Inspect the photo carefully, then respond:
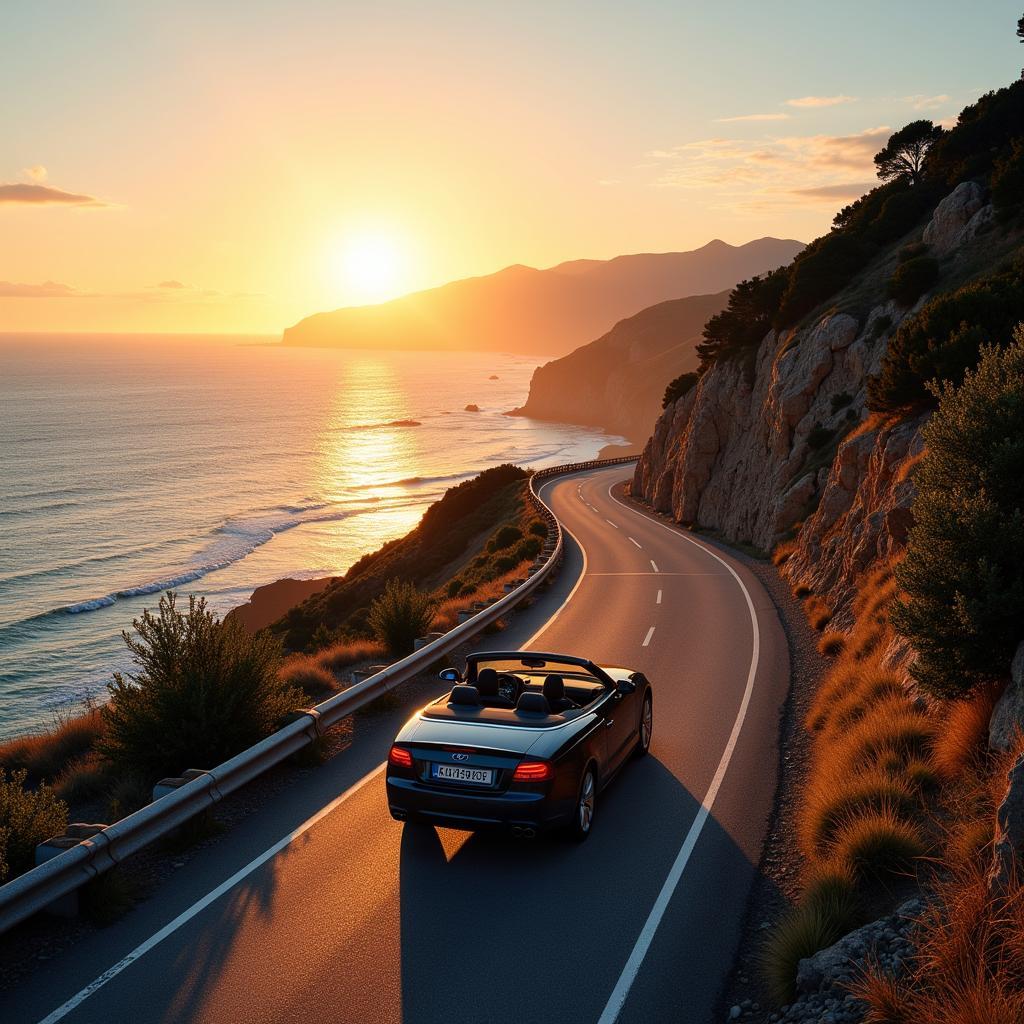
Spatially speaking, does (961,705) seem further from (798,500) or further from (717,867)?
(798,500)

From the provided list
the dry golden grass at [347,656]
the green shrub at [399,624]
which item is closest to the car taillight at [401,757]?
the dry golden grass at [347,656]

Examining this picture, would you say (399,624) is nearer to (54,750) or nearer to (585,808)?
(54,750)

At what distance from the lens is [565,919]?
678 centimetres

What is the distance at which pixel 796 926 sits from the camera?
612 cm

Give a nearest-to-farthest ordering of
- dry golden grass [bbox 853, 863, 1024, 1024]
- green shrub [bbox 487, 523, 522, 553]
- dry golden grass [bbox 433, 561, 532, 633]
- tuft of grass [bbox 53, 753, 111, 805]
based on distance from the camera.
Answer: dry golden grass [bbox 853, 863, 1024, 1024] → tuft of grass [bbox 53, 753, 111, 805] → dry golden grass [bbox 433, 561, 532, 633] → green shrub [bbox 487, 523, 522, 553]

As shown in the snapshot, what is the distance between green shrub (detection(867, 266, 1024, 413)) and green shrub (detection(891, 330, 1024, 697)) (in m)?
10.2

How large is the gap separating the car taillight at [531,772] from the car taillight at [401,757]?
1.00 m

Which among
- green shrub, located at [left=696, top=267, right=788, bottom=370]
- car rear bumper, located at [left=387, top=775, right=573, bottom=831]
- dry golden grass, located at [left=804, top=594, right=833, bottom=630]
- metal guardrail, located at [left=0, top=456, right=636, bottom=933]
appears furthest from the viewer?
green shrub, located at [left=696, top=267, right=788, bottom=370]

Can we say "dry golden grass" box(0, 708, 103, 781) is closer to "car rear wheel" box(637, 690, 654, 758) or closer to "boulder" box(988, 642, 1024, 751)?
"car rear wheel" box(637, 690, 654, 758)

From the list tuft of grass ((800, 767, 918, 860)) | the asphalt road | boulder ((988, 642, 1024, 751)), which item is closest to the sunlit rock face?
boulder ((988, 642, 1024, 751))

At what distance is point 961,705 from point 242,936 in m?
7.36

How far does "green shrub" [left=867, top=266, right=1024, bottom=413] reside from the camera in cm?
1984

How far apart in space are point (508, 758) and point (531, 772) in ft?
0.74

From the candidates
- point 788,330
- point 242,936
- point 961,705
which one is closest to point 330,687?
point 242,936
